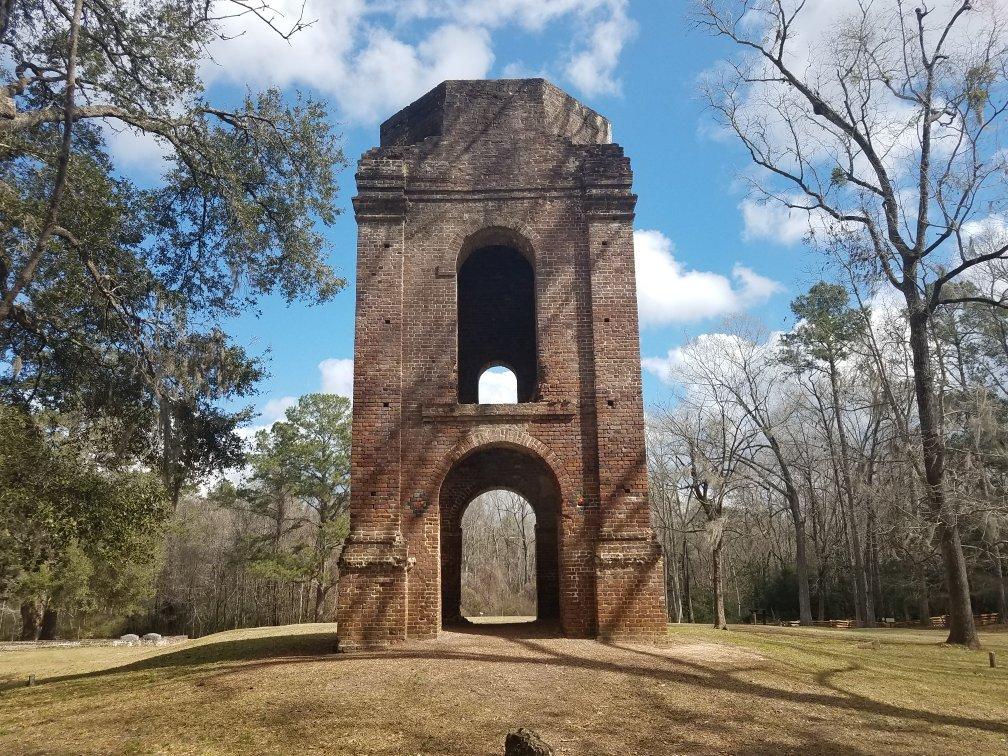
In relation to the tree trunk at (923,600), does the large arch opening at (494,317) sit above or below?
above

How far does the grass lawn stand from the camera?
634 cm

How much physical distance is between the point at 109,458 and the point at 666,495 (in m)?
26.0

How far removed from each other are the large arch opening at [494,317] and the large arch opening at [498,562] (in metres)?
21.0

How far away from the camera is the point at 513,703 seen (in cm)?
726

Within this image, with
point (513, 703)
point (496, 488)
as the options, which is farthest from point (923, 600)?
point (513, 703)

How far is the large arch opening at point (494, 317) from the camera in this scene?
15.9 m

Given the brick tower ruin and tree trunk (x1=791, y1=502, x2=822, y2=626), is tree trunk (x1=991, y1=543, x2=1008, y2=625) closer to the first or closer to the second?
tree trunk (x1=791, y1=502, x2=822, y2=626)

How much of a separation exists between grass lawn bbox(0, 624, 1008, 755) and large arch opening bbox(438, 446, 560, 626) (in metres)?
3.75

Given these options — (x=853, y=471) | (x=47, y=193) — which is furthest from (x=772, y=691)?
(x=853, y=471)

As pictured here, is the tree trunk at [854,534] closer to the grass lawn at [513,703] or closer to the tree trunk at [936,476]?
the tree trunk at [936,476]

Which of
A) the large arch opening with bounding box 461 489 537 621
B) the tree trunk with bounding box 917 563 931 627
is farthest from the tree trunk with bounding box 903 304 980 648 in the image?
the large arch opening with bounding box 461 489 537 621

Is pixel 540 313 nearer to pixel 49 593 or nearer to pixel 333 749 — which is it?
pixel 333 749

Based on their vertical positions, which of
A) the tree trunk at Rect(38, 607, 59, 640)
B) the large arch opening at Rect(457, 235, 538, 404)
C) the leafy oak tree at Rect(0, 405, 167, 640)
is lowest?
the tree trunk at Rect(38, 607, 59, 640)

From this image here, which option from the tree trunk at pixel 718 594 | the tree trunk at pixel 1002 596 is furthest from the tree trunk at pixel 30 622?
the tree trunk at pixel 1002 596
